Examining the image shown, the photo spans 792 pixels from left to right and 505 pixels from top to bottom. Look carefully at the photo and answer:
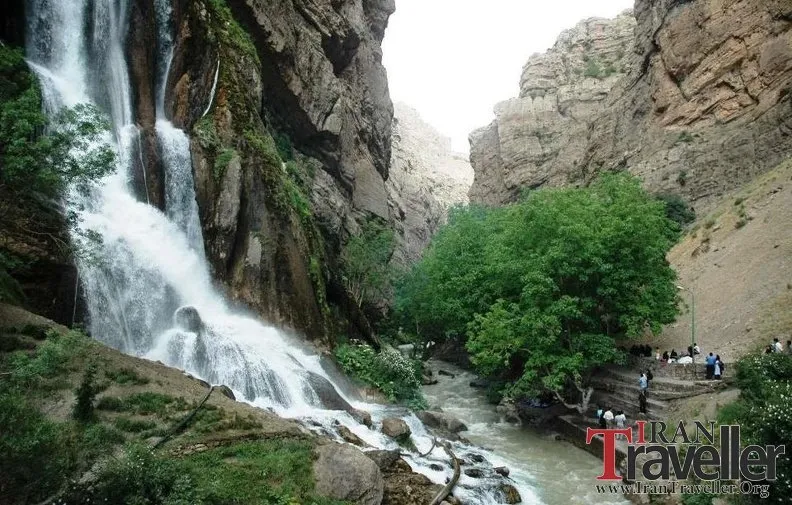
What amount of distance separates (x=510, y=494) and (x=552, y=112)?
260 feet

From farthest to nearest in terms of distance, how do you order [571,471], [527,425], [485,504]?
[527,425], [571,471], [485,504]

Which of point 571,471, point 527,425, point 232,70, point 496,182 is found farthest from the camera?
point 496,182

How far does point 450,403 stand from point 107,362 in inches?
775

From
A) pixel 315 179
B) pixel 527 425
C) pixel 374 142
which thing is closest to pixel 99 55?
pixel 315 179

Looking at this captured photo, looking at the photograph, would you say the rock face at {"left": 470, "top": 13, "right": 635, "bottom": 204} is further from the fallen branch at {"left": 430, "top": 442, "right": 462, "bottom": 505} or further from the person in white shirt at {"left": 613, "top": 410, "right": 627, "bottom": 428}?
the fallen branch at {"left": 430, "top": 442, "right": 462, "bottom": 505}

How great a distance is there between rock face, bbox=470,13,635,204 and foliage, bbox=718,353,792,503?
61.2 metres

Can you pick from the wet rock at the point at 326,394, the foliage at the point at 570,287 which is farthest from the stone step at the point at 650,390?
the wet rock at the point at 326,394

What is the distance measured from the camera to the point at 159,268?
2077cm

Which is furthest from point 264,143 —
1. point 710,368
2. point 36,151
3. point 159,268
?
point 710,368

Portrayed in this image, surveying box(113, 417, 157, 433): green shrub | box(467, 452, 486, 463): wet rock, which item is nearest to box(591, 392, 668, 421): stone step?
box(467, 452, 486, 463): wet rock

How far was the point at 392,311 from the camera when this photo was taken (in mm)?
48781

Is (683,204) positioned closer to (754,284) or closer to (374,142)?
(754,284)

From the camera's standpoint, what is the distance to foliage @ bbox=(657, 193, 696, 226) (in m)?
46.8

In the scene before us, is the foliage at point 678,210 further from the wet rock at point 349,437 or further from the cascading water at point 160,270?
the wet rock at point 349,437
